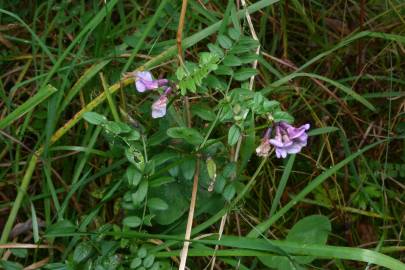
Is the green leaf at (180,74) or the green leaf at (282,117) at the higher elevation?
the green leaf at (180,74)

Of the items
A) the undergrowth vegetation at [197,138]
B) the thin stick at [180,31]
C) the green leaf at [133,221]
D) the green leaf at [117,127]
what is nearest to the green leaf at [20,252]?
the undergrowth vegetation at [197,138]

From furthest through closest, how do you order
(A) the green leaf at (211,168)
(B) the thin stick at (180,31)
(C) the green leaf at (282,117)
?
(B) the thin stick at (180,31) → (A) the green leaf at (211,168) → (C) the green leaf at (282,117)

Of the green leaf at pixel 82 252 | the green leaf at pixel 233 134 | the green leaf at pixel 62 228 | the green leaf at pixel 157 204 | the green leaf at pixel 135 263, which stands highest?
the green leaf at pixel 233 134

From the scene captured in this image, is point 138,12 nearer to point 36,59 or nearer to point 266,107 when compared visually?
point 36,59

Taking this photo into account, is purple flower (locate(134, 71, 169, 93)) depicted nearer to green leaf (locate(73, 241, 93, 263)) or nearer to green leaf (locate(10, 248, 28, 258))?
green leaf (locate(73, 241, 93, 263))

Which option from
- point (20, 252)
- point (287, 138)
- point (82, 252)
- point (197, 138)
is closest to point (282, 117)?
point (287, 138)

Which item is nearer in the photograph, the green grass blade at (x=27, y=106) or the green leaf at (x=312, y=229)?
the green grass blade at (x=27, y=106)

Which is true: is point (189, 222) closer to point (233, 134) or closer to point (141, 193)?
point (141, 193)

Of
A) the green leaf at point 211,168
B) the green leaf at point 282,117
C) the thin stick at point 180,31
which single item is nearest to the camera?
the green leaf at point 282,117

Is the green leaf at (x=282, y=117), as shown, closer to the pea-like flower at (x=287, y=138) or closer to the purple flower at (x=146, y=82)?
the pea-like flower at (x=287, y=138)
